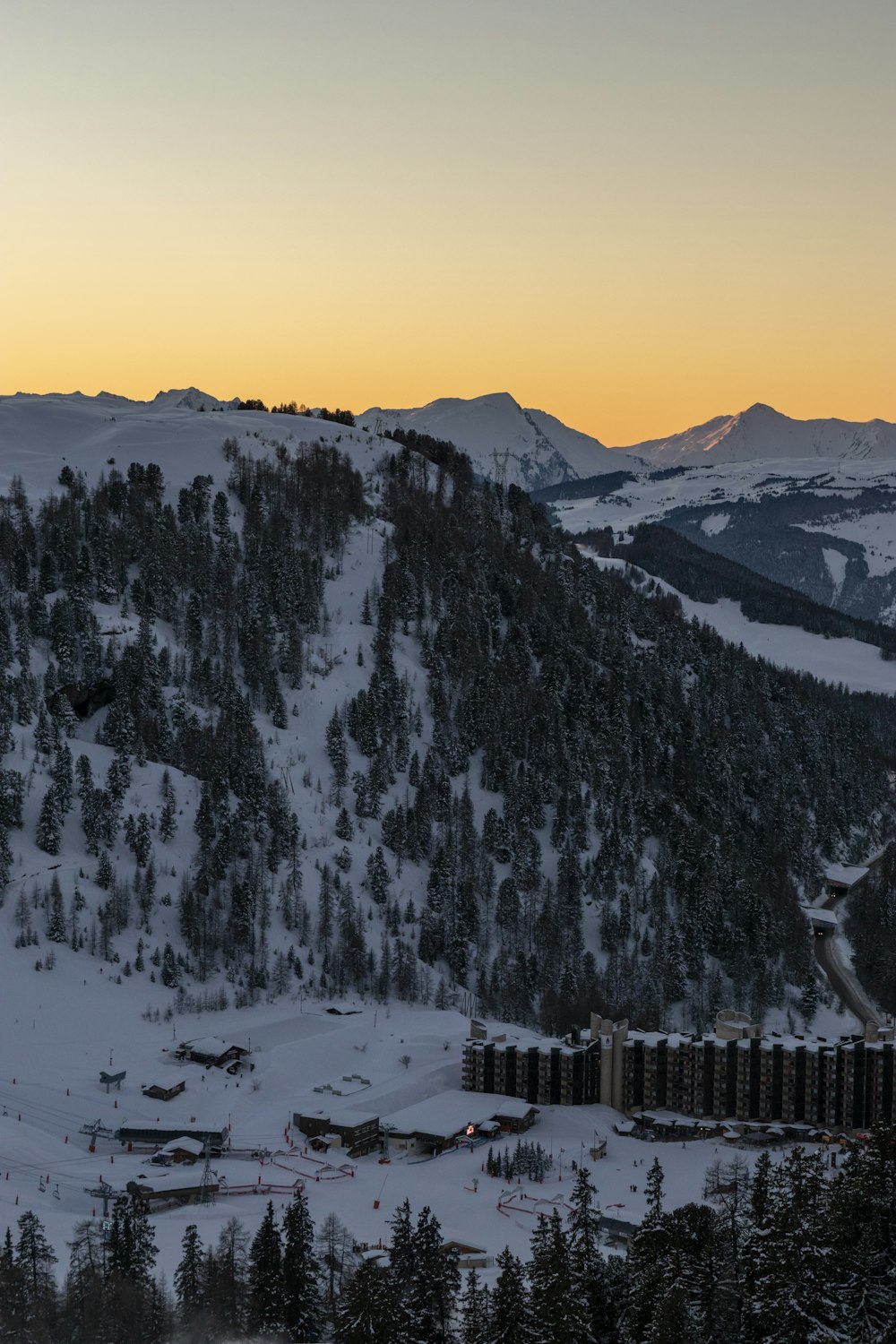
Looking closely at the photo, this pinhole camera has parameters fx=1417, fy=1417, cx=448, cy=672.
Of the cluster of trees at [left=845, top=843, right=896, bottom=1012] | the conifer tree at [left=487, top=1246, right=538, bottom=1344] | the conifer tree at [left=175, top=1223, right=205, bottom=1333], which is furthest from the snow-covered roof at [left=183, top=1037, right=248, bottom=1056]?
the cluster of trees at [left=845, top=843, right=896, bottom=1012]

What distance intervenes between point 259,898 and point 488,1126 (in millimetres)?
44185

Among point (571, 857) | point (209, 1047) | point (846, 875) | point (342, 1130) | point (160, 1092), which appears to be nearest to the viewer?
point (342, 1130)

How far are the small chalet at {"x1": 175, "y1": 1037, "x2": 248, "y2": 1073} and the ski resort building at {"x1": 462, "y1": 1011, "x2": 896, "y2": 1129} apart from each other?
20.0 meters

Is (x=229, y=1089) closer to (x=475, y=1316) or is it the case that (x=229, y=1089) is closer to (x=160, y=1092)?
(x=160, y=1092)

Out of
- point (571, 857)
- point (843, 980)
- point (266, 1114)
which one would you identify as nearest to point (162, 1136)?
point (266, 1114)

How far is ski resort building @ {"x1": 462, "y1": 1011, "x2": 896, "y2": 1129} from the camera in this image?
123 metres

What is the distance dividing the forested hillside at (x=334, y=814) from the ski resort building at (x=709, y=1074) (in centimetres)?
2131

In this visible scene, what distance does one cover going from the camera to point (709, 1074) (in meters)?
125

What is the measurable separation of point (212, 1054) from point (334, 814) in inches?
1933

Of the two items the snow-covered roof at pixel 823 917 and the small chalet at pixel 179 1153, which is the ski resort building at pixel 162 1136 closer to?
the small chalet at pixel 179 1153

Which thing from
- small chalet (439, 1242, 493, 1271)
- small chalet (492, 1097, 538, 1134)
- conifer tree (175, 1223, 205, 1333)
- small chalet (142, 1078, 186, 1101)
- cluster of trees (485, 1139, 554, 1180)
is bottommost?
small chalet (492, 1097, 538, 1134)

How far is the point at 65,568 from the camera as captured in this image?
181m

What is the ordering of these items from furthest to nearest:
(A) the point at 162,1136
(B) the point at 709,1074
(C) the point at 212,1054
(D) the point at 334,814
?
(D) the point at 334,814 → (B) the point at 709,1074 → (C) the point at 212,1054 → (A) the point at 162,1136

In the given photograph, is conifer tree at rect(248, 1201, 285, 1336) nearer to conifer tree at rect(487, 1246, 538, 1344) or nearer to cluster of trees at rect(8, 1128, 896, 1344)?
cluster of trees at rect(8, 1128, 896, 1344)
